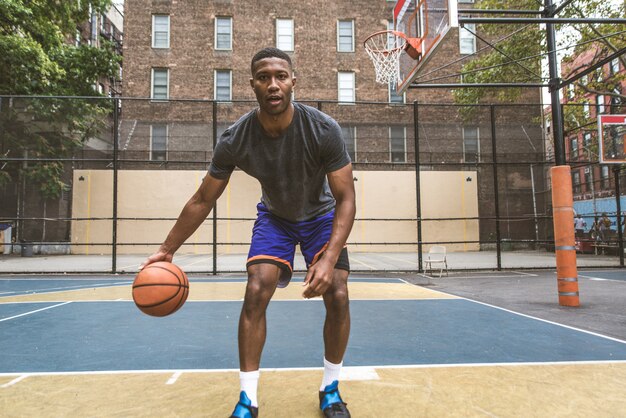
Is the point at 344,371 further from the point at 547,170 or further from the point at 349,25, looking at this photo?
the point at 349,25

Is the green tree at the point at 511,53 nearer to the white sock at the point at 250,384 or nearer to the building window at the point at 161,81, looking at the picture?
the white sock at the point at 250,384

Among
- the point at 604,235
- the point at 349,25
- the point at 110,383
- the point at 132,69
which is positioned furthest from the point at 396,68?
the point at 132,69

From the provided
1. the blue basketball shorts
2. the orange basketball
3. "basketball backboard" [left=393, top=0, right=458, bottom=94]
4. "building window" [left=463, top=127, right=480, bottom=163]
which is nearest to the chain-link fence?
"building window" [left=463, top=127, right=480, bottom=163]

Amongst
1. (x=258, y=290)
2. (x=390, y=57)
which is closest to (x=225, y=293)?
(x=258, y=290)

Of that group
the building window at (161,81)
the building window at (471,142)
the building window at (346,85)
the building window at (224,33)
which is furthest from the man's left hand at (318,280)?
the building window at (224,33)

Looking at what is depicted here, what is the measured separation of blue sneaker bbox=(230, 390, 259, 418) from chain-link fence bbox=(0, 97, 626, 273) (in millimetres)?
7347

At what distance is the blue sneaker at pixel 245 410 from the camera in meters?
1.95

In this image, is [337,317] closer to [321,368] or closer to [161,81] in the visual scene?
[321,368]

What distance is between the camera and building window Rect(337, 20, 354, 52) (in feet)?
68.7

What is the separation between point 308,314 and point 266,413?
2.79 meters

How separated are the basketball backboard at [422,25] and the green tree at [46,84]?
8.19m

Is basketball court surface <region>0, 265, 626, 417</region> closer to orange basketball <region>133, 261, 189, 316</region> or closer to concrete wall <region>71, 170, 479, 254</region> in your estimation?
orange basketball <region>133, 261, 189, 316</region>

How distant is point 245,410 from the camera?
1.96 meters

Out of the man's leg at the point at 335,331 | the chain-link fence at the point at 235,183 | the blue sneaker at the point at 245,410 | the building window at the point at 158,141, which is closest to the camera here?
the blue sneaker at the point at 245,410
